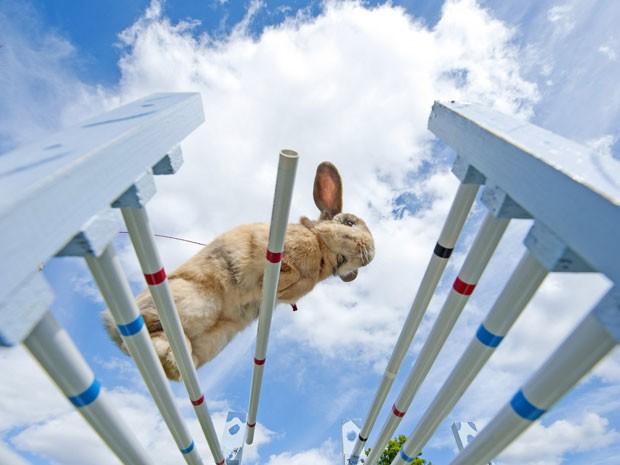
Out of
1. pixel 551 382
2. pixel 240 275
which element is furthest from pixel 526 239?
pixel 240 275

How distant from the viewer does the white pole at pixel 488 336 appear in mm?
1421

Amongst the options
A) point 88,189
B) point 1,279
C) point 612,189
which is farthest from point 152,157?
point 612,189

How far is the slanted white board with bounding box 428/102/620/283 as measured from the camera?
920mm

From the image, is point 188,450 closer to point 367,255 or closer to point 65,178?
point 367,255

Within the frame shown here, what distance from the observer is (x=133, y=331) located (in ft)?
5.90

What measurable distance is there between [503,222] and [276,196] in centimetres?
119

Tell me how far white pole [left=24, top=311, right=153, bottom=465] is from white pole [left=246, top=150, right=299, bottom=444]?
3.91ft

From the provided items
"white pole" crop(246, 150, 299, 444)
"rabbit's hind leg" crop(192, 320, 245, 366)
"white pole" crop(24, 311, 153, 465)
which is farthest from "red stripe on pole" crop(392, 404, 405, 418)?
"white pole" crop(24, 311, 153, 465)

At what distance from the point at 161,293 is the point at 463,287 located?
1783mm

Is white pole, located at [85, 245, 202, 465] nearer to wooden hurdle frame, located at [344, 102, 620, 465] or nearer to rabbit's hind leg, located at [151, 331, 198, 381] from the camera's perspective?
rabbit's hind leg, located at [151, 331, 198, 381]

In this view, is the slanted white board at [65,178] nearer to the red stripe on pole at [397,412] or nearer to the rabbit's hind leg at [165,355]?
the rabbit's hind leg at [165,355]

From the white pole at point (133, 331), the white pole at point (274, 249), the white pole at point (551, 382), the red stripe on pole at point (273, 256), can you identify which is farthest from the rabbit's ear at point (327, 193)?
the white pole at point (551, 382)

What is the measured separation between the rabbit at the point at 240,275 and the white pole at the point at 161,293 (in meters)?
0.20

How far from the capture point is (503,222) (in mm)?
1720
